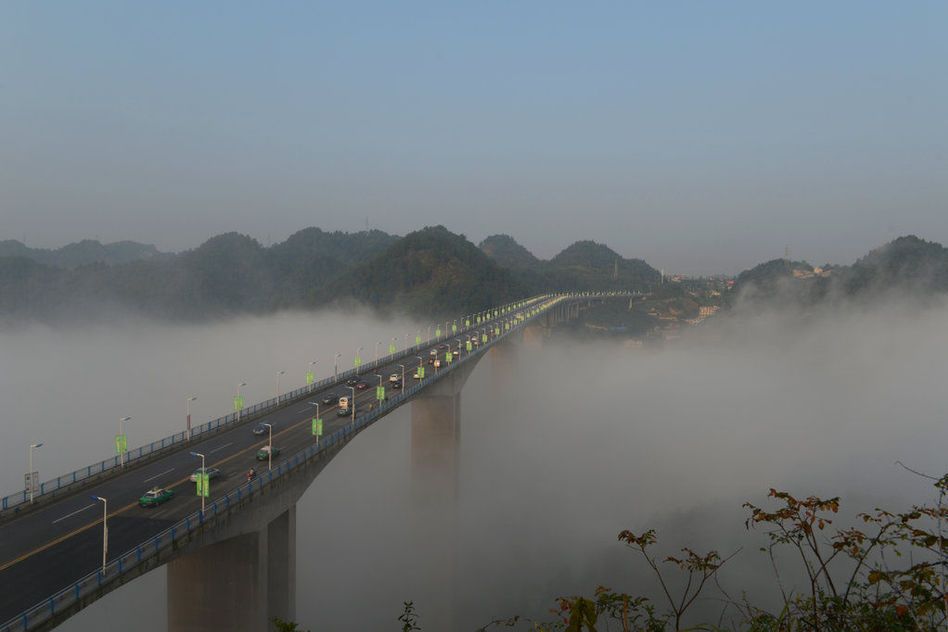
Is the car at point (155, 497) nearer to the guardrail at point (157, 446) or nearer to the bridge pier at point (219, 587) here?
the bridge pier at point (219, 587)

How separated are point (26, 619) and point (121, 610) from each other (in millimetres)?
44467

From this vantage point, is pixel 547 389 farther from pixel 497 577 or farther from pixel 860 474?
pixel 497 577

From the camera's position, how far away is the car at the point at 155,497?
2869cm

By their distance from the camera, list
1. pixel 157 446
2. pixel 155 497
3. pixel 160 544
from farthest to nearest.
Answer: pixel 157 446 < pixel 155 497 < pixel 160 544

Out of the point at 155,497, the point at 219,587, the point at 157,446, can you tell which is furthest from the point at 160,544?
the point at 157,446

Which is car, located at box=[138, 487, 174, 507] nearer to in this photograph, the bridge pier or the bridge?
the bridge

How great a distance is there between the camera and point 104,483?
32281 mm

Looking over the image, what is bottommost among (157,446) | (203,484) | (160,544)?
(157,446)

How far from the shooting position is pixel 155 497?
28.9 m

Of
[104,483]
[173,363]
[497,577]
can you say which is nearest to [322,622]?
[497,577]

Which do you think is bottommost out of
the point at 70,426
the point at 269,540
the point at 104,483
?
the point at 70,426

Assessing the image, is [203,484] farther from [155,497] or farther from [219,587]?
[219,587]

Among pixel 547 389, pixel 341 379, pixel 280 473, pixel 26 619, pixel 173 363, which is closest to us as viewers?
pixel 26 619

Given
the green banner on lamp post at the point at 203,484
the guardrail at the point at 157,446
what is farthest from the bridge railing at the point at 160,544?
the guardrail at the point at 157,446
